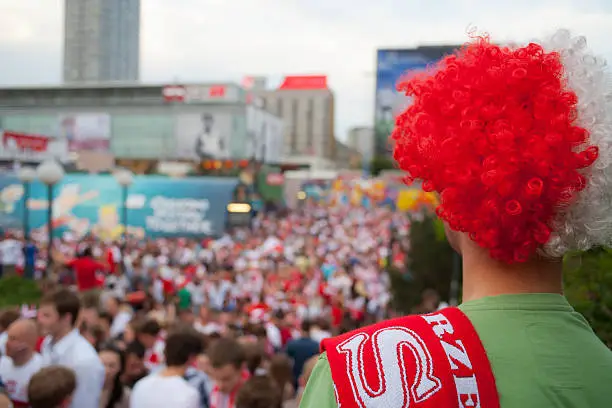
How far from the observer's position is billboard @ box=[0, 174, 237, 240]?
31.7 metres

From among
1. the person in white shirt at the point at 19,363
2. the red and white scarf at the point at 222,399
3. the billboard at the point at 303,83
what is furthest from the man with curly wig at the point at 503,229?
the billboard at the point at 303,83

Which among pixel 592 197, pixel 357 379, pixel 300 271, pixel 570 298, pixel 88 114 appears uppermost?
pixel 88 114

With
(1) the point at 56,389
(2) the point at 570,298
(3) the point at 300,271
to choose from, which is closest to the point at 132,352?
(1) the point at 56,389

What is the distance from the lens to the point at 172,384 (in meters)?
3.39

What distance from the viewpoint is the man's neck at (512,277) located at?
1.26 metres

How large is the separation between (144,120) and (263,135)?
13687mm

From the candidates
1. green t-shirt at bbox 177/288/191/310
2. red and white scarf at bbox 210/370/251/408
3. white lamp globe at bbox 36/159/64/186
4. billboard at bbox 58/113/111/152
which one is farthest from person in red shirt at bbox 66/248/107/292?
billboard at bbox 58/113/111/152

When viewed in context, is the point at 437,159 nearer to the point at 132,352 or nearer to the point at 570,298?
the point at 570,298

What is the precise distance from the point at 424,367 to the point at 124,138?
221 feet

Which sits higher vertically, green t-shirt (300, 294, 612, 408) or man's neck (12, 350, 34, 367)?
green t-shirt (300, 294, 612, 408)

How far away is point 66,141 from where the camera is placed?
207 ft

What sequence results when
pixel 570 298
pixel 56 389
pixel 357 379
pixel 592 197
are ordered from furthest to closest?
pixel 570 298 → pixel 56 389 → pixel 592 197 → pixel 357 379

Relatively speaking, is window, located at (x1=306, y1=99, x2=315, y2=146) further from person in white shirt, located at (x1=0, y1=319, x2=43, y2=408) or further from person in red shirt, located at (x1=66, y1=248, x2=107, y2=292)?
person in white shirt, located at (x1=0, y1=319, x2=43, y2=408)

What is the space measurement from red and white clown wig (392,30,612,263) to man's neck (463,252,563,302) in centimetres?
3
